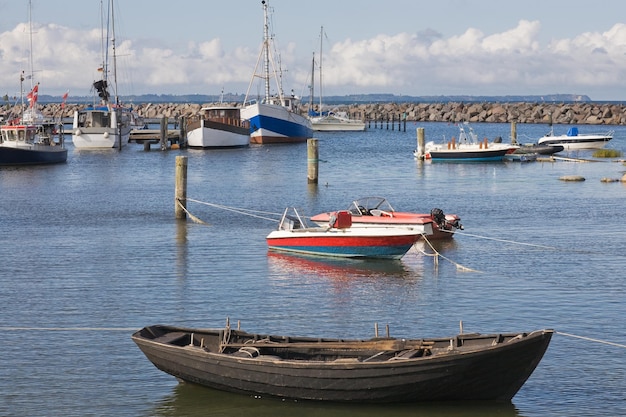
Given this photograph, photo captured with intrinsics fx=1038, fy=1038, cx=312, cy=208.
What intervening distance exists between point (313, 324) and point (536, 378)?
241 inches

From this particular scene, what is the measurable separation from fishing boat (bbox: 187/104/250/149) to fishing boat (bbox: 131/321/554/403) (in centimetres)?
7258

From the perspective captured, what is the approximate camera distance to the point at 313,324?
80.2 feet

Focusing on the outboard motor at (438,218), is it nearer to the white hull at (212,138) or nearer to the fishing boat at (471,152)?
the fishing boat at (471,152)

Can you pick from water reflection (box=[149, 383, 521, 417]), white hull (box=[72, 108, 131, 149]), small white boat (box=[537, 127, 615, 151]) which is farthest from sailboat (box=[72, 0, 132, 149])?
water reflection (box=[149, 383, 521, 417])

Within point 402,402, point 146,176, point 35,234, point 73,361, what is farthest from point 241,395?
point 146,176

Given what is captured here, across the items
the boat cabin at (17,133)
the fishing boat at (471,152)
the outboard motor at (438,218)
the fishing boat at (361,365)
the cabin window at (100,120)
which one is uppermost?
the cabin window at (100,120)

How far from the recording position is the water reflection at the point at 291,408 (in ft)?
59.4

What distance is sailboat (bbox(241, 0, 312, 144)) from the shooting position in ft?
324

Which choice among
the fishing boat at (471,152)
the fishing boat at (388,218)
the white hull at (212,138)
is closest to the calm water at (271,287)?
the fishing boat at (388,218)

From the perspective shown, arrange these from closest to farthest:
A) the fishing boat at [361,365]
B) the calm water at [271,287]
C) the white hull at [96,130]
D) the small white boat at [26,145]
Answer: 1. the fishing boat at [361,365]
2. the calm water at [271,287]
3. the small white boat at [26,145]
4. the white hull at [96,130]

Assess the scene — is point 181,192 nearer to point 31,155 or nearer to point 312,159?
point 312,159

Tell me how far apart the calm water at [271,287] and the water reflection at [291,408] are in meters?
0.03

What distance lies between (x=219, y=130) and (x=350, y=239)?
60066 mm

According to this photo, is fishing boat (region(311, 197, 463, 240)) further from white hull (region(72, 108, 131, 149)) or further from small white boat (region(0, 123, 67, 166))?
Answer: white hull (region(72, 108, 131, 149))
